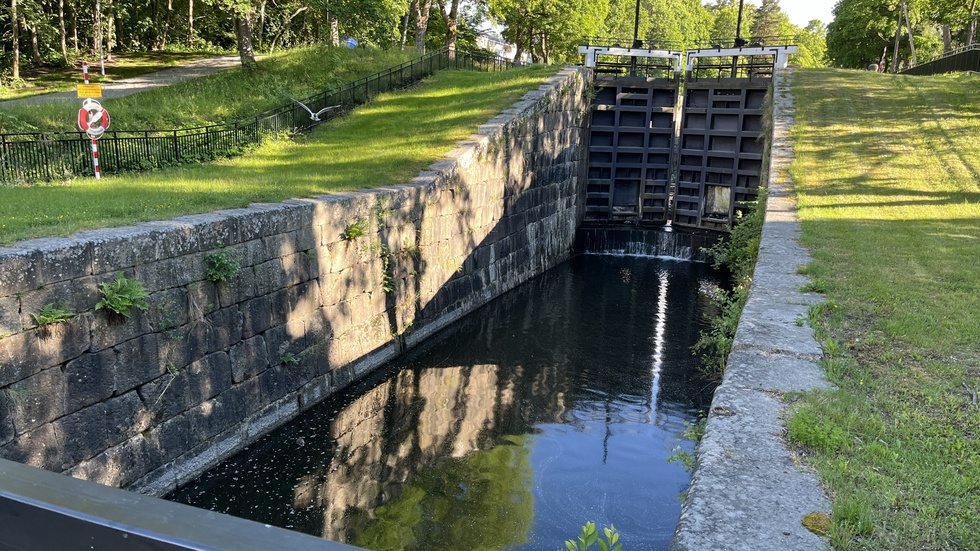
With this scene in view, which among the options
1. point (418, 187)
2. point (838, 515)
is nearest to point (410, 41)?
point (418, 187)

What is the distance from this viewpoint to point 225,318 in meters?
7.78

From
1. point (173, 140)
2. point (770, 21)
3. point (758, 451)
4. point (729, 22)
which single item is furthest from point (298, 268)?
point (770, 21)

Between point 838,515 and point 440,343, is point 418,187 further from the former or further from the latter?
point 838,515

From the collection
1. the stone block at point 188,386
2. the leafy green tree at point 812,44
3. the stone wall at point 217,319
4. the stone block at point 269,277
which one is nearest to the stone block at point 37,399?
the stone wall at point 217,319

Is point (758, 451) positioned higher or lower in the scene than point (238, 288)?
higher

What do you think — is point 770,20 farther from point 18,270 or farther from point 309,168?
point 18,270

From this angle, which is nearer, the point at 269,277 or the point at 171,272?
the point at 171,272

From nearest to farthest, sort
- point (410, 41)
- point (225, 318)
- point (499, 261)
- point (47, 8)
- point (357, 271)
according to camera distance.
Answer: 1. point (225, 318)
2. point (357, 271)
3. point (499, 261)
4. point (47, 8)
5. point (410, 41)

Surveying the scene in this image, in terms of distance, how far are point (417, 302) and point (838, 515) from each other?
9640 millimetres

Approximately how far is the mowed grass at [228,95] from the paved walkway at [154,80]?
2.65 feet

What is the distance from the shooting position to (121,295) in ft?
20.5

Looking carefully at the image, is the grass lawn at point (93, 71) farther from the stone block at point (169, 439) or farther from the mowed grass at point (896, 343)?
the mowed grass at point (896, 343)

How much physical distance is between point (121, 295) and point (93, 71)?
22.0 metres

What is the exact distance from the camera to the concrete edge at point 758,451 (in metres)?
2.76
